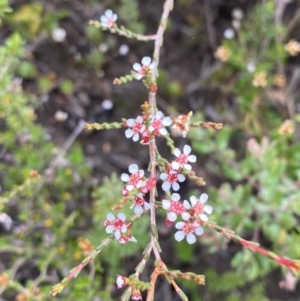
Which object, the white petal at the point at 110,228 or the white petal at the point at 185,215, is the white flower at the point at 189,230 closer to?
the white petal at the point at 185,215

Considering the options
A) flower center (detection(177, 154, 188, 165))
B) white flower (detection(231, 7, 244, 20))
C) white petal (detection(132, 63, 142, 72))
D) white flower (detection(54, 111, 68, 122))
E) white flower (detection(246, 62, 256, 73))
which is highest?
white flower (detection(231, 7, 244, 20))

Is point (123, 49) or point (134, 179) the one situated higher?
point (123, 49)

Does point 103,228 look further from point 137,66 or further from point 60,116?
point 137,66

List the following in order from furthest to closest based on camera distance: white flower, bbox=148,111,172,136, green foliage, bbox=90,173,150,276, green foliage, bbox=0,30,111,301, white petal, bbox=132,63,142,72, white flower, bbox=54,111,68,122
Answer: white flower, bbox=54,111,68,122 < green foliage, bbox=0,30,111,301 < green foliage, bbox=90,173,150,276 < white petal, bbox=132,63,142,72 < white flower, bbox=148,111,172,136

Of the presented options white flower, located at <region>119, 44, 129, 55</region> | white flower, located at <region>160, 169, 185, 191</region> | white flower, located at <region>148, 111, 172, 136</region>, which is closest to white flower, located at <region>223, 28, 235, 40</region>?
white flower, located at <region>119, 44, 129, 55</region>

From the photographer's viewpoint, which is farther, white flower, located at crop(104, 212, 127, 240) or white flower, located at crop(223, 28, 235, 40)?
white flower, located at crop(223, 28, 235, 40)

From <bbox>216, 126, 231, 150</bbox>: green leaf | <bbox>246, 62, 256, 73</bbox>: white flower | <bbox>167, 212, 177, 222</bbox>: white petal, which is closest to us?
<bbox>167, 212, 177, 222</bbox>: white petal

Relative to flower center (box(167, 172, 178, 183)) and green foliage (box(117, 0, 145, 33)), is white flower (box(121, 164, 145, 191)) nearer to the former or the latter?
flower center (box(167, 172, 178, 183))

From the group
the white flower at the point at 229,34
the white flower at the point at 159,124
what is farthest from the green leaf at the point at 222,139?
the white flower at the point at 159,124

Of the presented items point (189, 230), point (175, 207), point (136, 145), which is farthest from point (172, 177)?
point (136, 145)

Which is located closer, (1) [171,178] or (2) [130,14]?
(1) [171,178]
